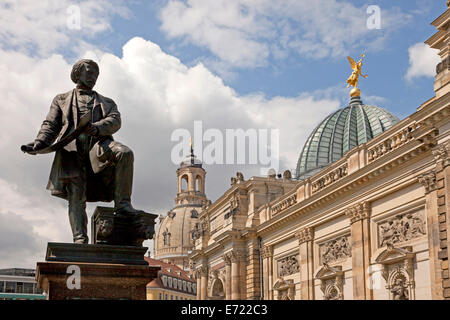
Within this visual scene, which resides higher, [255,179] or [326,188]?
[255,179]

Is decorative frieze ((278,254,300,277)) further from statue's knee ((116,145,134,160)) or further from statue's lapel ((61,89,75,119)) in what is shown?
statue's knee ((116,145,134,160))

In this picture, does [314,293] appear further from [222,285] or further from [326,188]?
[222,285]

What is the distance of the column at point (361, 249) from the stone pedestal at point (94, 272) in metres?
23.6

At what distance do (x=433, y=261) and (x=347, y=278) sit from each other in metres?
8.03

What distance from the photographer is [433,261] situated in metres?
23.2

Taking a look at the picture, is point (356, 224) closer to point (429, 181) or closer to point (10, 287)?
point (429, 181)

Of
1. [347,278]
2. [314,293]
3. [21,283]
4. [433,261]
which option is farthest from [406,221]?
[21,283]

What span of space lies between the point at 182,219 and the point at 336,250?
106077 millimetres

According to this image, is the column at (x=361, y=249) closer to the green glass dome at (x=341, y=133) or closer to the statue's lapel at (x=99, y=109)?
the statue's lapel at (x=99, y=109)

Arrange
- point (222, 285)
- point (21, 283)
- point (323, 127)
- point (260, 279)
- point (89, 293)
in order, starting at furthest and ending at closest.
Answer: point (21, 283), point (323, 127), point (222, 285), point (260, 279), point (89, 293)

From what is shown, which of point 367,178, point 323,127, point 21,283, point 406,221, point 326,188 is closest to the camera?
point 406,221

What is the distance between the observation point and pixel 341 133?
5416 cm

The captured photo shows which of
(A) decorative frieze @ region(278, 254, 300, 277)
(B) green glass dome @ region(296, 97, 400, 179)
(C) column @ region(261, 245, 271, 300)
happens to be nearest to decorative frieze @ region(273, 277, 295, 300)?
(A) decorative frieze @ region(278, 254, 300, 277)
